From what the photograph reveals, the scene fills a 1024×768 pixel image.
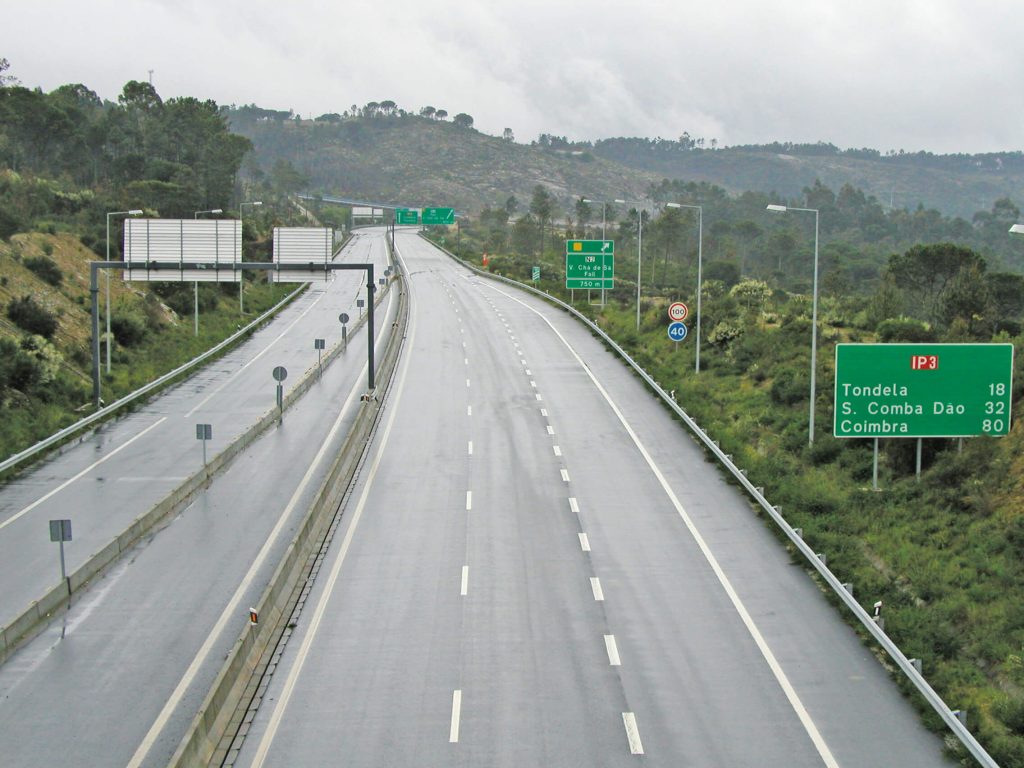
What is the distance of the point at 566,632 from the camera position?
898 inches

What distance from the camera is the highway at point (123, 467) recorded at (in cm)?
2812

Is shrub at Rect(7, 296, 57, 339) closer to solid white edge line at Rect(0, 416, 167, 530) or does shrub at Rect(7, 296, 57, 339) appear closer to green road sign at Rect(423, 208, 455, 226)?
solid white edge line at Rect(0, 416, 167, 530)

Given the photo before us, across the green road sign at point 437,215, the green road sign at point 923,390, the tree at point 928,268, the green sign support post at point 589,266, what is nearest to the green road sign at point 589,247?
the green sign support post at point 589,266

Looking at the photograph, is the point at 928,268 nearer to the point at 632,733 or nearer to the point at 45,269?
the point at 45,269

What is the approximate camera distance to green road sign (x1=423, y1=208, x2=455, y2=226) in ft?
492

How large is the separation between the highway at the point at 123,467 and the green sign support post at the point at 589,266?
1634cm

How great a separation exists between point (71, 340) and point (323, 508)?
35297 mm

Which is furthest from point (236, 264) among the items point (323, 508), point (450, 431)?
point (323, 508)

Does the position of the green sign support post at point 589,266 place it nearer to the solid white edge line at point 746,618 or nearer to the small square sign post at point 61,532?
the solid white edge line at point 746,618

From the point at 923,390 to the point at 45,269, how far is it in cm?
5509

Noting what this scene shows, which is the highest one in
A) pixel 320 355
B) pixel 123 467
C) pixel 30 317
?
pixel 30 317

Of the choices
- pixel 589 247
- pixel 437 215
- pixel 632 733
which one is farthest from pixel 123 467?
pixel 437 215

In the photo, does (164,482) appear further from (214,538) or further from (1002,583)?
(1002,583)

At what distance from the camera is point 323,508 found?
30953 millimetres
